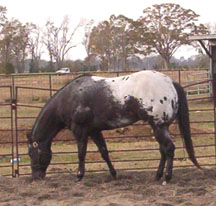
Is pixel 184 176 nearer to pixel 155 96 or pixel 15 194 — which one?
pixel 155 96

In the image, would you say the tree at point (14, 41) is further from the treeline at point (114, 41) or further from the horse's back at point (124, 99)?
the horse's back at point (124, 99)

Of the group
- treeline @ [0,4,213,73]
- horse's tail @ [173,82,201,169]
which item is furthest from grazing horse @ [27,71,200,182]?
treeline @ [0,4,213,73]

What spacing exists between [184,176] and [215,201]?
1.55 m

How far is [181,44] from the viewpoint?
129 feet

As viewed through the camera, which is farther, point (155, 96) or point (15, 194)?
point (155, 96)

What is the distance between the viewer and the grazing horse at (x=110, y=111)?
5602 mm

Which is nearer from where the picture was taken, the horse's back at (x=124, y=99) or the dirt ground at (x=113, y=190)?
the dirt ground at (x=113, y=190)

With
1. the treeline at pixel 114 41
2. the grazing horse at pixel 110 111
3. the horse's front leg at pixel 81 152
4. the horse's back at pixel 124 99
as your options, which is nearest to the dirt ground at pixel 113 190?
the horse's front leg at pixel 81 152

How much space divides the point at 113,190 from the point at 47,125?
60.9 inches

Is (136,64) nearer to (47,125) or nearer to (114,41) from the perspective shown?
(114,41)

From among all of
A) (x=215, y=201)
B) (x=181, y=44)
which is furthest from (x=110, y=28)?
(x=215, y=201)

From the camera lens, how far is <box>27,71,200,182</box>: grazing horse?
5602mm

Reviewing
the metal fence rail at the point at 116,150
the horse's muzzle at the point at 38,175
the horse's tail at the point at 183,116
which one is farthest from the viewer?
the metal fence rail at the point at 116,150

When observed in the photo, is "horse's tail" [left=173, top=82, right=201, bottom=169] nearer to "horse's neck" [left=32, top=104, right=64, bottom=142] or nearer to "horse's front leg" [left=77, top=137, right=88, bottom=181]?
"horse's front leg" [left=77, top=137, right=88, bottom=181]
